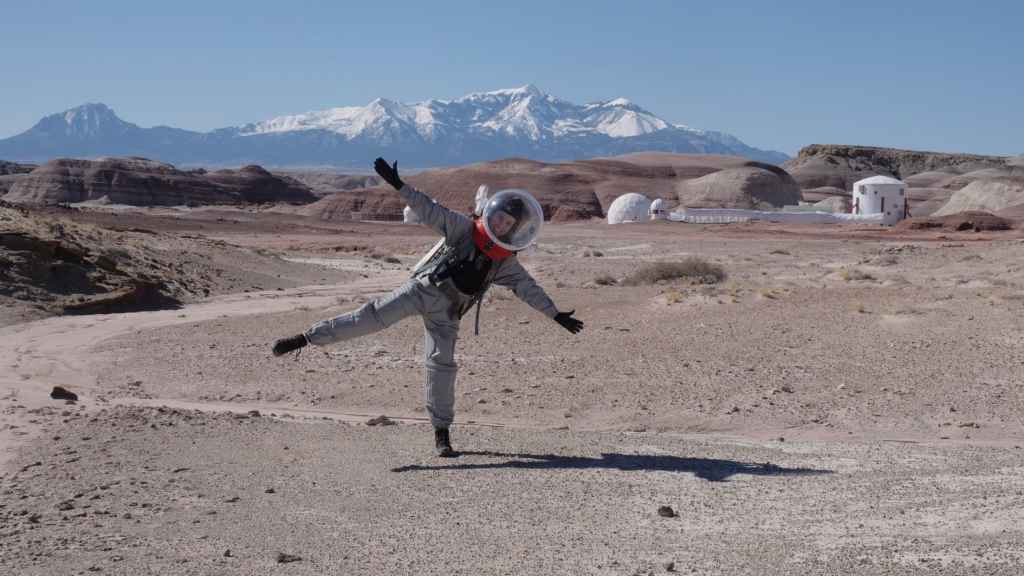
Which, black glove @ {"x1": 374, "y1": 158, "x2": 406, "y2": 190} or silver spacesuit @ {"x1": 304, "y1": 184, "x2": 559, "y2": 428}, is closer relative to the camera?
black glove @ {"x1": 374, "y1": 158, "x2": 406, "y2": 190}

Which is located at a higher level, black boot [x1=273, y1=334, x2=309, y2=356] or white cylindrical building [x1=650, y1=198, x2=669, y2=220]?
black boot [x1=273, y1=334, x2=309, y2=356]

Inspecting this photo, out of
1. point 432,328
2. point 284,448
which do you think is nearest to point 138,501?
point 284,448

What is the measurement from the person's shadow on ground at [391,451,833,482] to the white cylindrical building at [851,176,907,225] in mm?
65734

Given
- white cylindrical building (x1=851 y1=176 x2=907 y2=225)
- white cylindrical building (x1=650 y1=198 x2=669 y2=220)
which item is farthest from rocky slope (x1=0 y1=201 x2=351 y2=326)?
white cylindrical building (x1=650 y1=198 x2=669 y2=220)

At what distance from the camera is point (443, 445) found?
750 centimetres

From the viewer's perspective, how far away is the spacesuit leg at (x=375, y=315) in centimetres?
745

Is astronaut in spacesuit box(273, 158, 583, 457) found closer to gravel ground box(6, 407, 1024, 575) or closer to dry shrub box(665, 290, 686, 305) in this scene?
gravel ground box(6, 407, 1024, 575)

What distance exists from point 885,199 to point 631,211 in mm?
17566

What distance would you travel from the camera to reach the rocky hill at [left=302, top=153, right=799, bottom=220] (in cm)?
10206

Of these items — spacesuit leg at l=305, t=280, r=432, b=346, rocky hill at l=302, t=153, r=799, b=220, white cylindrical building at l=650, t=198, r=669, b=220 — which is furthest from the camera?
rocky hill at l=302, t=153, r=799, b=220

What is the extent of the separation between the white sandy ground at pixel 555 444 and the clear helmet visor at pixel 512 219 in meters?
1.48

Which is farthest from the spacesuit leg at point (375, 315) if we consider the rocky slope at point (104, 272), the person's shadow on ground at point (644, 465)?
the rocky slope at point (104, 272)

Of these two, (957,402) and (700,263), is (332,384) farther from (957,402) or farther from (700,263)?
(700,263)

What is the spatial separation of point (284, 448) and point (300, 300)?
1514cm
